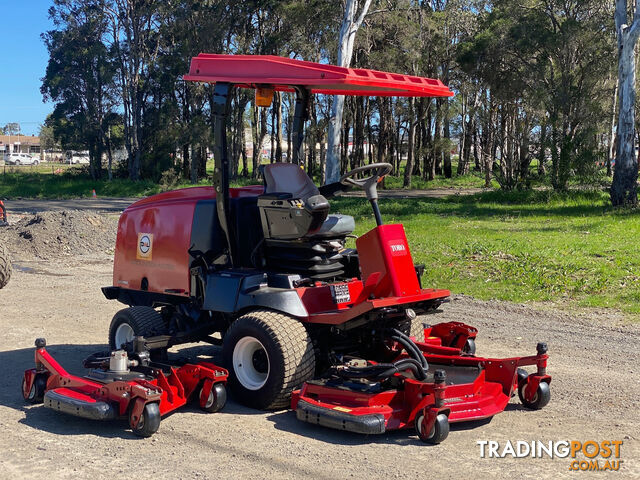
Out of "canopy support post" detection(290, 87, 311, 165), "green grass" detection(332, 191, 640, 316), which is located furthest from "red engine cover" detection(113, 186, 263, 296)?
"green grass" detection(332, 191, 640, 316)

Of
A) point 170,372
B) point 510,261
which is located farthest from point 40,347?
point 510,261

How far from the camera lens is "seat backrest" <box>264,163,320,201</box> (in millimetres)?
6324

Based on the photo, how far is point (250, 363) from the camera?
243 inches

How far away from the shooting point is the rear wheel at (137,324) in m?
6.93

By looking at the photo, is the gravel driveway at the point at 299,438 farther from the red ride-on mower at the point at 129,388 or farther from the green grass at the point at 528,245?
the green grass at the point at 528,245

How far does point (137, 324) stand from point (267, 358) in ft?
5.42

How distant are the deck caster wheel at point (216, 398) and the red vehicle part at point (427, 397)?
0.59 meters

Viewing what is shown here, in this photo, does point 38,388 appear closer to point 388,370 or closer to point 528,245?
point 388,370

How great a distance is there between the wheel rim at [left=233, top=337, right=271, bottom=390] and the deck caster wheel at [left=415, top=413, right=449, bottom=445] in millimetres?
1437

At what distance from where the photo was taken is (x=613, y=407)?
20.3ft

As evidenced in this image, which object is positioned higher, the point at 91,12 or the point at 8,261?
the point at 91,12

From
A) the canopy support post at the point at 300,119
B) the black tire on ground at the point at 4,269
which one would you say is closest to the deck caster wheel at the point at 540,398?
the canopy support post at the point at 300,119

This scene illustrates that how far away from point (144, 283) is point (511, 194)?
23.1m

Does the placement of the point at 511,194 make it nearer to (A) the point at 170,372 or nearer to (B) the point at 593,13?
(B) the point at 593,13
